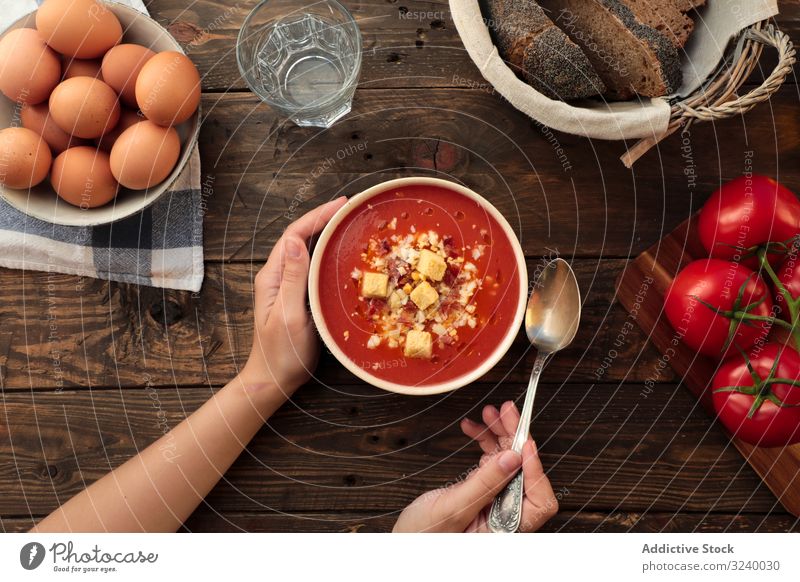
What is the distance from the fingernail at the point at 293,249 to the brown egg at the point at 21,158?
1.41 feet

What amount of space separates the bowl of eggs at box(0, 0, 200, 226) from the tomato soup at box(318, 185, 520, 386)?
1.13 ft

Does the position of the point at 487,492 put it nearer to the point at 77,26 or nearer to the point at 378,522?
the point at 378,522

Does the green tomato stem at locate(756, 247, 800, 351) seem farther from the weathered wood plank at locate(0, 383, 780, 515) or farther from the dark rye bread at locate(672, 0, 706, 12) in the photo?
the dark rye bread at locate(672, 0, 706, 12)

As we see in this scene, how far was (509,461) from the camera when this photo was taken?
3.65 feet

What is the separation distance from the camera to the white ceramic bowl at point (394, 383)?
1.07 m

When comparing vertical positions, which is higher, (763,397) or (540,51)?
(540,51)

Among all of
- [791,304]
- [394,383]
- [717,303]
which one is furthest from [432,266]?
[791,304]

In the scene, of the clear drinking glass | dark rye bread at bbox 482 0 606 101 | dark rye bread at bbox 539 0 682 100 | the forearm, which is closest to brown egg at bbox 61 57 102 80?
the clear drinking glass

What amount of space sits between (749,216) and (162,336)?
113 cm

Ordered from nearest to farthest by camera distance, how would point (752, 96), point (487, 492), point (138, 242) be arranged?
point (752, 96) < point (487, 492) < point (138, 242)

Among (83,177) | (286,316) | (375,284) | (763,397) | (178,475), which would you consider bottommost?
(178,475)

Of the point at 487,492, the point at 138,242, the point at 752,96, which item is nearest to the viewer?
the point at 752,96

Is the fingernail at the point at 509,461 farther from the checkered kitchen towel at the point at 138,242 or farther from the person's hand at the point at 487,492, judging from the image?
the checkered kitchen towel at the point at 138,242

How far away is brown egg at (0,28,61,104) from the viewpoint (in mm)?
1060
